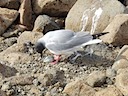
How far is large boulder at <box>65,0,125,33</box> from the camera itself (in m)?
8.30

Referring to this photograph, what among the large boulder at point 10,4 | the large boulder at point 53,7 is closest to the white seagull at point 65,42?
the large boulder at point 53,7

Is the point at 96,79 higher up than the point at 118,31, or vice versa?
the point at 118,31

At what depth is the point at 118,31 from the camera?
7.45 meters

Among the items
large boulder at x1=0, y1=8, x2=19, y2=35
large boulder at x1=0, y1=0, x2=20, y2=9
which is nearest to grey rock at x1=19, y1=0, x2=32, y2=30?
large boulder at x1=0, y1=8, x2=19, y2=35

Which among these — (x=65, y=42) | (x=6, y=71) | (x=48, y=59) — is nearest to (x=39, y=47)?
(x=48, y=59)

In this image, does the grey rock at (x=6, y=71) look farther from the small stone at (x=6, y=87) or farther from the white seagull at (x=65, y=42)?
the white seagull at (x=65, y=42)

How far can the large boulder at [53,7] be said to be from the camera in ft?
30.0

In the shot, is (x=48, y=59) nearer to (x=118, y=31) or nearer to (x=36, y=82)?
(x=36, y=82)

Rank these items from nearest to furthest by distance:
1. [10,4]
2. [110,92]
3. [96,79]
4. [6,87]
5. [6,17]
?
1. [110,92]
2. [6,87]
3. [96,79]
4. [6,17]
5. [10,4]

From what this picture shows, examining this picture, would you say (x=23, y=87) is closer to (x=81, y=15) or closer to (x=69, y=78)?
(x=69, y=78)

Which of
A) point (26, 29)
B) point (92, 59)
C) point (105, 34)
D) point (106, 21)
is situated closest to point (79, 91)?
point (92, 59)

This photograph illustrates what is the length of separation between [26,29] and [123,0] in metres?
2.36

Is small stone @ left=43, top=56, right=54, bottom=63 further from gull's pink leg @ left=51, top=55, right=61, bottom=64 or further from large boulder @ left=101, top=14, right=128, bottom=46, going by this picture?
large boulder @ left=101, top=14, right=128, bottom=46

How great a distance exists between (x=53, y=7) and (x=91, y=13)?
1.03 meters
